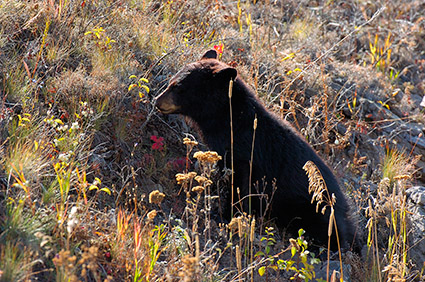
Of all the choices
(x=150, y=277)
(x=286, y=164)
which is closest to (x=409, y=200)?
(x=286, y=164)

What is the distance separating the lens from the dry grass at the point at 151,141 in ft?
12.3

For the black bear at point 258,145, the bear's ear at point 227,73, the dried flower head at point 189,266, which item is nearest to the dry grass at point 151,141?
the dried flower head at point 189,266

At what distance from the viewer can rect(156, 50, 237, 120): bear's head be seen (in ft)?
17.8

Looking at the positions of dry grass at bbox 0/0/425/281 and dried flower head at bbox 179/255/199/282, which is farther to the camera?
dry grass at bbox 0/0/425/281

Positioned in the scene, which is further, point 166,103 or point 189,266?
point 166,103

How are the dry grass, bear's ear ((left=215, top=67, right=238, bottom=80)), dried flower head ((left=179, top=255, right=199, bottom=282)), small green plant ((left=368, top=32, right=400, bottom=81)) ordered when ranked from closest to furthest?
dried flower head ((left=179, top=255, right=199, bottom=282)) → the dry grass → bear's ear ((left=215, top=67, right=238, bottom=80)) → small green plant ((left=368, top=32, right=400, bottom=81))

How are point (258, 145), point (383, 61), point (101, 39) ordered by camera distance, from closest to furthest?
point (258, 145) < point (101, 39) < point (383, 61)

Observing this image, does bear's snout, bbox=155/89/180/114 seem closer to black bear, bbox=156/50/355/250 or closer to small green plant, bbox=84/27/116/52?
black bear, bbox=156/50/355/250

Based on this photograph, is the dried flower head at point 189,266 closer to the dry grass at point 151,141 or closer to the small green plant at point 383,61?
the dry grass at point 151,141

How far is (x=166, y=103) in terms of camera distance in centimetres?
541

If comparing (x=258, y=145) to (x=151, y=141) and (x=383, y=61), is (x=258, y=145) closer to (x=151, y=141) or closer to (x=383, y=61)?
(x=151, y=141)

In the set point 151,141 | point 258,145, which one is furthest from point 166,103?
point 258,145

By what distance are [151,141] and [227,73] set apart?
4.09 ft

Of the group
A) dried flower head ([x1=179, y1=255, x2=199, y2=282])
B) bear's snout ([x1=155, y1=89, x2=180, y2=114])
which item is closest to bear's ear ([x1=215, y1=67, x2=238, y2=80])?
→ bear's snout ([x1=155, y1=89, x2=180, y2=114])
